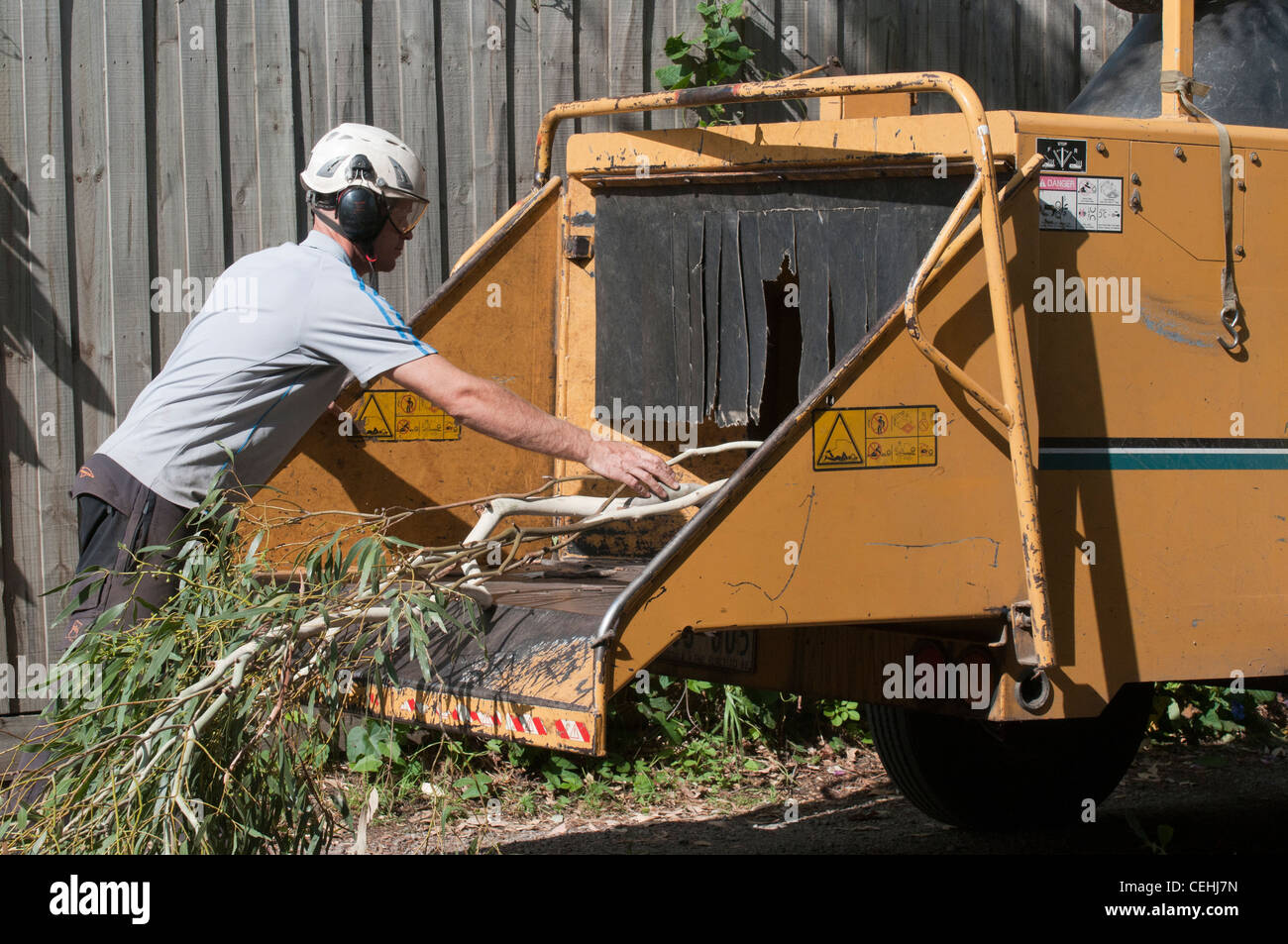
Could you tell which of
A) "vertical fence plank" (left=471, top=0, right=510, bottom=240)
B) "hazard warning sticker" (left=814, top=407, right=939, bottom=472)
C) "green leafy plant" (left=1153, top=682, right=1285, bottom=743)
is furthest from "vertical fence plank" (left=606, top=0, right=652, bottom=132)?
"green leafy plant" (left=1153, top=682, right=1285, bottom=743)

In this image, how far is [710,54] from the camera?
18.9 ft

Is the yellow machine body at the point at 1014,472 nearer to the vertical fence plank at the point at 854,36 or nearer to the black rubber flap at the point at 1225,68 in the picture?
the black rubber flap at the point at 1225,68

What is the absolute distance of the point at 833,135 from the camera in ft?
12.6

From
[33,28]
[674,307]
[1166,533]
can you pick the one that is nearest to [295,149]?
[33,28]

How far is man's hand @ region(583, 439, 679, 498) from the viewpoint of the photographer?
11.1ft

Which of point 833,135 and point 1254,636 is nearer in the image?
point 1254,636

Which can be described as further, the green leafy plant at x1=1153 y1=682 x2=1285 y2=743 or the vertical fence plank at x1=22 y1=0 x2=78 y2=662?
the green leafy plant at x1=1153 y1=682 x2=1285 y2=743

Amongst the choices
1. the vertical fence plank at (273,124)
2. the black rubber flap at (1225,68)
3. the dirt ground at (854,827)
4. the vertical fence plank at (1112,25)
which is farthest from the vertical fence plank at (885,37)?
the dirt ground at (854,827)

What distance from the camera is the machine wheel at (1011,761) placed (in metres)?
4.56

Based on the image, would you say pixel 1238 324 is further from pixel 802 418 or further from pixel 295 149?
pixel 295 149

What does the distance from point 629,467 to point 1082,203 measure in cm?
129

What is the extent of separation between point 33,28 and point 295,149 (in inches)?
39.4

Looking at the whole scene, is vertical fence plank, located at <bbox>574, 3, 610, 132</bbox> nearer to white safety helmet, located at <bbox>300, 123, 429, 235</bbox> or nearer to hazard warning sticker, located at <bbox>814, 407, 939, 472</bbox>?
white safety helmet, located at <bbox>300, 123, 429, 235</bbox>

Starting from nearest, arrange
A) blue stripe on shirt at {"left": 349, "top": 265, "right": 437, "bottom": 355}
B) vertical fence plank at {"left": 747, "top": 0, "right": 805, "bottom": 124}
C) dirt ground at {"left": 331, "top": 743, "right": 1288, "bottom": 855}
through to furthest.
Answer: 1. blue stripe on shirt at {"left": 349, "top": 265, "right": 437, "bottom": 355}
2. dirt ground at {"left": 331, "top": 743, "right": 1288, "bottom": 855}
3. vertical fence plank at {"left": 747, "top": 0, "right": 805, "bottom": 124}
